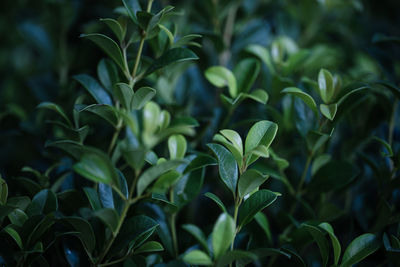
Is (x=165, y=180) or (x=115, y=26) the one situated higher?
(x=115, y=26)

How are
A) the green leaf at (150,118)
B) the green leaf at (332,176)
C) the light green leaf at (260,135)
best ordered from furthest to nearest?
the green leaf at (332,176)
the light green leaf at (260,135)
the green leaf at (150,118)

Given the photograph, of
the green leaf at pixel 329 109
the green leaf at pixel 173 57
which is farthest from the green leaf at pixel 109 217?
the green leaf at pixel 329 109

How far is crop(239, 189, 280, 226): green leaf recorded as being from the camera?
529mm

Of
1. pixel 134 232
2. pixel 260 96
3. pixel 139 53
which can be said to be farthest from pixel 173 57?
pixel 134 232

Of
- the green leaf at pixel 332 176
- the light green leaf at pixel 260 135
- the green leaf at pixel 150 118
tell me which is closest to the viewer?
the green leaf at pixel 150 118

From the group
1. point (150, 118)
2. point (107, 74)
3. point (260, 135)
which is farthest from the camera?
point (107, 74)

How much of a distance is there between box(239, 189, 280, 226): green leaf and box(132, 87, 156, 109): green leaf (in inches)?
8.0

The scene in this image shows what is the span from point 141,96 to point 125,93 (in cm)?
2

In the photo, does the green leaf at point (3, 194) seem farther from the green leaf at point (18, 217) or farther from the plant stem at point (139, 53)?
the plant stem at point (139, 53)

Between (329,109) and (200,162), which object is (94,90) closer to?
(200,162)

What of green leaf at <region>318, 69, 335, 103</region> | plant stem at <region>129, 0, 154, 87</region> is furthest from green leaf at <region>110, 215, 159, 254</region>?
green leaf at <region>318, 69, 335, 103</region>

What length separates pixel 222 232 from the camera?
1.53ft

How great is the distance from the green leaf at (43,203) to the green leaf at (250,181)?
0.27 meters

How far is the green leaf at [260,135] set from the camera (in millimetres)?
536
